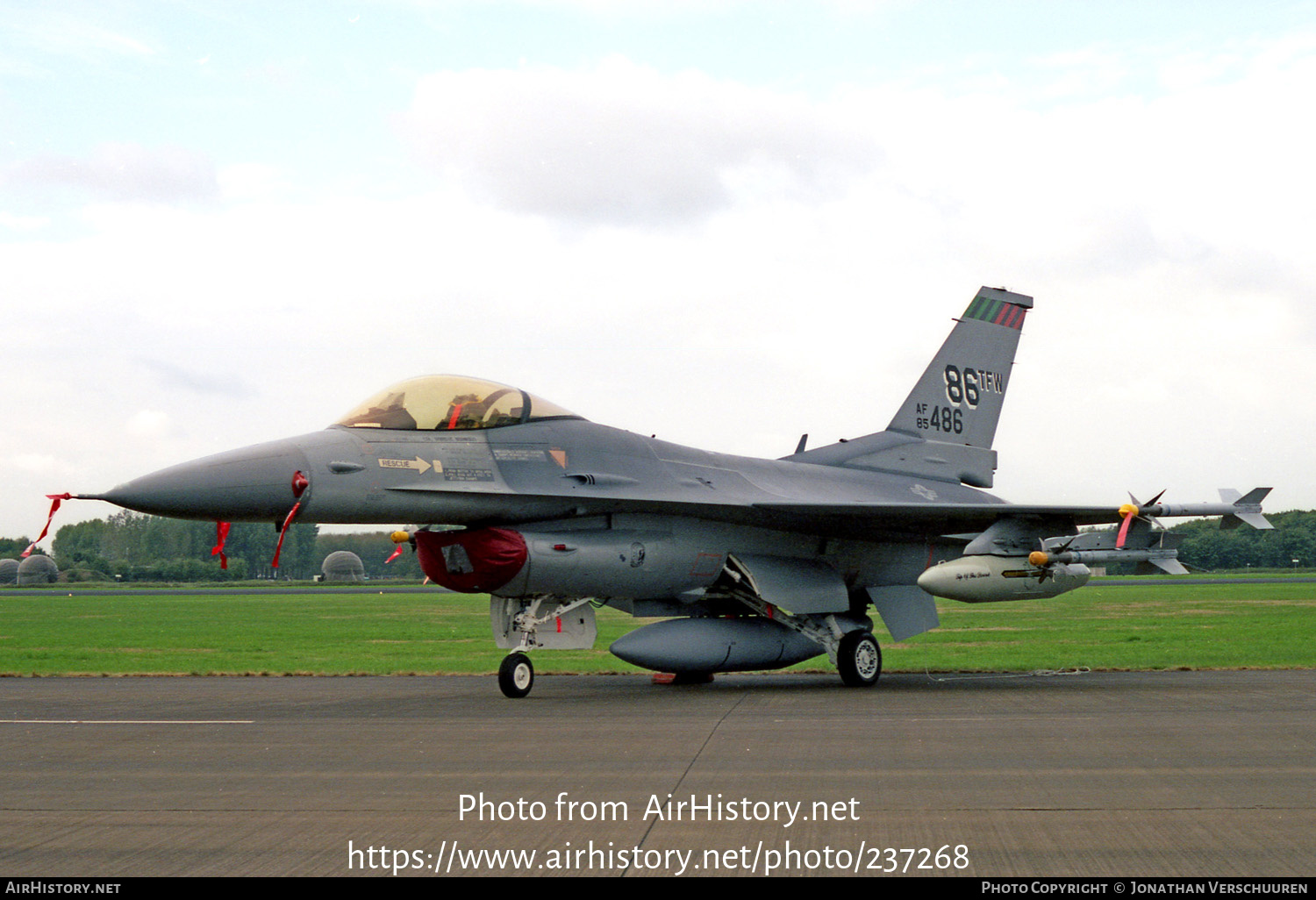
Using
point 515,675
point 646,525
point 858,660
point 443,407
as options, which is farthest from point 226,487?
point 858,660

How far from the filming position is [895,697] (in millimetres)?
14023

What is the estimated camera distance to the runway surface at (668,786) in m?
5.46

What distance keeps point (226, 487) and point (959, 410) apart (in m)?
12.6

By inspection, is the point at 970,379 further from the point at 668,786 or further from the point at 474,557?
the point at 668,786

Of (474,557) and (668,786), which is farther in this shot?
(474,557)

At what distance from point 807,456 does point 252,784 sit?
1284 centimetres

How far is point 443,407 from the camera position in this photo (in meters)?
13.7

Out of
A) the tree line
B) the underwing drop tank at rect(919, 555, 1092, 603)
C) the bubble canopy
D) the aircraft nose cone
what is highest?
the bubble canopy

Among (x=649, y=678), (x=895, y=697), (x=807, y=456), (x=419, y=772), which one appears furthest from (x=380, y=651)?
(x=419, y=772)

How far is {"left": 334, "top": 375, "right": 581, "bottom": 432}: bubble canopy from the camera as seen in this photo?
1340 cm

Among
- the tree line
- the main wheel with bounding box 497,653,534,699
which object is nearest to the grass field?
the main wheel with bounding box 497,653,534,699

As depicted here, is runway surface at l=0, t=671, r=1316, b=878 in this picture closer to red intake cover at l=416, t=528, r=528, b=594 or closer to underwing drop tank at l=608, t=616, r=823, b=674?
underwing drop tank at l=608, t=616, r=823, b=674

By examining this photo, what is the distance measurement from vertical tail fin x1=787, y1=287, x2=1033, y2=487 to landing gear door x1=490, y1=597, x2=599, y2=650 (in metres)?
5.87
